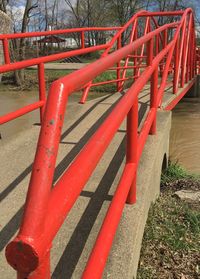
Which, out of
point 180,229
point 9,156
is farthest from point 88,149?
point 9,156

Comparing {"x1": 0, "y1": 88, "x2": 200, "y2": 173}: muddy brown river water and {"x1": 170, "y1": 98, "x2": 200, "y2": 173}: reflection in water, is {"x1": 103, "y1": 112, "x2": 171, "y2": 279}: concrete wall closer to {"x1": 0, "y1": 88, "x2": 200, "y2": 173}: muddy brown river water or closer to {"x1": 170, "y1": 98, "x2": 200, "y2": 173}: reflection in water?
{"x1": 0, "y1": 88, "x2": 200, "y2": 173}: muddy brown river water

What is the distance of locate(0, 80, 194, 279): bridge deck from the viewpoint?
2256 mm

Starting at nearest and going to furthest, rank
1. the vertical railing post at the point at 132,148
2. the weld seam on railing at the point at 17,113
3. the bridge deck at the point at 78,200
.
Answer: the bridge deck at the point at 78,200
the vertical railing post at the point at 132,148
the weld seam on railing at the point at 17,113

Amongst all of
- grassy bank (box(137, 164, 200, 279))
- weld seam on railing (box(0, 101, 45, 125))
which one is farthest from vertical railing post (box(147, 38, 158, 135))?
weld seam on railing (box(0, 101, 45, 125))

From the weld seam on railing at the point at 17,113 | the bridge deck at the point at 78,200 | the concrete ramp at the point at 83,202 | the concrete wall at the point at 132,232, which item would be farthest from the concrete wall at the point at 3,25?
the concrete wall at the point at 132,232

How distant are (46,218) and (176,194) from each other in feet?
9.92

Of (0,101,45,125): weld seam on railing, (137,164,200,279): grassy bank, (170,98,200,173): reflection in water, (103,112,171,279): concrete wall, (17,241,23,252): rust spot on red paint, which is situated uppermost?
(17,241,23,252): rust spot on red paint

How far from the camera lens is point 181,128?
32.6ft

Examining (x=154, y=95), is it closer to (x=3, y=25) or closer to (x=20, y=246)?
(x=20, y=246)

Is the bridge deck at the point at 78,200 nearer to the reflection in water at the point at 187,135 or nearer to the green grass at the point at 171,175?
the green grass at the point at 171,175

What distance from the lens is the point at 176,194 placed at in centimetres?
404

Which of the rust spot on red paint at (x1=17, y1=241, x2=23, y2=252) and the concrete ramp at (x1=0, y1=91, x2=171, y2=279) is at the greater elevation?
the rust spot on red paint at (x1=17, y1=241, x2=23, y2=252)

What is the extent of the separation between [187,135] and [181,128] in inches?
28.4

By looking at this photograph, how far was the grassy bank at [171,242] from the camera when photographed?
263 cm
